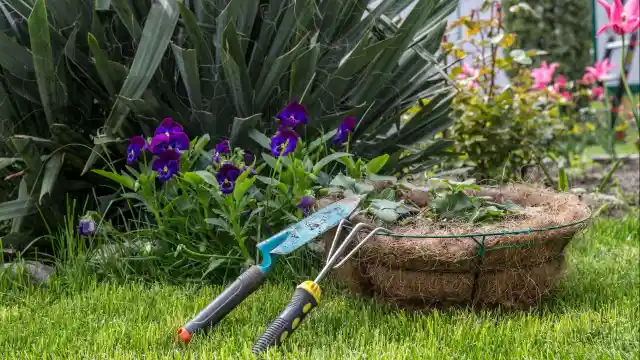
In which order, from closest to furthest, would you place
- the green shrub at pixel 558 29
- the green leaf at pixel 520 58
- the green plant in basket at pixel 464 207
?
the green plant in basket at pixel 464 207 → the green leaf at pixel 520 58 → the green shrub at pixel 558 29

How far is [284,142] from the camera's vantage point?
7.45ft

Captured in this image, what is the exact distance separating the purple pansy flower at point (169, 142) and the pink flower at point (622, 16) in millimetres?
1416

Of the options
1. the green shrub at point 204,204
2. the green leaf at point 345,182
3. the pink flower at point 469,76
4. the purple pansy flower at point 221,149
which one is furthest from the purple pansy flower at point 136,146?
the pink flower at point 469,76

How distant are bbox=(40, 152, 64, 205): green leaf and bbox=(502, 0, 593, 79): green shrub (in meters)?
4.20

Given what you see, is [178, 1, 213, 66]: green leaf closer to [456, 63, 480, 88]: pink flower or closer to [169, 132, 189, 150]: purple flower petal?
[169, 132, 189, 150]: purple flower petal

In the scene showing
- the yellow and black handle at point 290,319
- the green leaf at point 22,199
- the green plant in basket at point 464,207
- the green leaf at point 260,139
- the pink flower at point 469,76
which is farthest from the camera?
the pink flower at point 469,76

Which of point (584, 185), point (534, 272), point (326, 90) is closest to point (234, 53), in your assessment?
point (326, 90)

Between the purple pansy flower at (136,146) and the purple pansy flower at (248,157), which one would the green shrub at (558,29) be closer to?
the purple pansy flower at (248,157)

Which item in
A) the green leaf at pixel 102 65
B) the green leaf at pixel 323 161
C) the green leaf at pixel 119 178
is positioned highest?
the green leaf at pixel 102 65

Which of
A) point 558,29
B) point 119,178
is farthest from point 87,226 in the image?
point 558,29

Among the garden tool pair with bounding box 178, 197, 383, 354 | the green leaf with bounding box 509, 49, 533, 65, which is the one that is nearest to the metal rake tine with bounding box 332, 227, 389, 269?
the garden tool pair with bounding box 178, 197, 383, 354

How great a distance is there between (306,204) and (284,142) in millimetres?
252

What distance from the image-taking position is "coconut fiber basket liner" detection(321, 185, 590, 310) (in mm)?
1807

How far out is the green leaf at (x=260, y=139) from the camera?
2330mm
